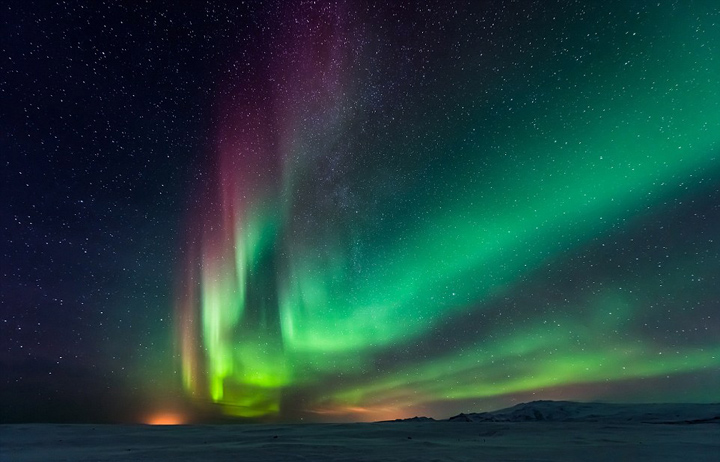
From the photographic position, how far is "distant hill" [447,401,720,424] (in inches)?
656

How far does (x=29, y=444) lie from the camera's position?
757cm

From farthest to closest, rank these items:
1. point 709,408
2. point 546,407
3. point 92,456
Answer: point 546,407
point 709,408
point 92,456

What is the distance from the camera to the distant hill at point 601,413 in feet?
54.6

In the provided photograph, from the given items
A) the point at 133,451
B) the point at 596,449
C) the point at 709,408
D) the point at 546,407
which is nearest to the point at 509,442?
the point at 596,449

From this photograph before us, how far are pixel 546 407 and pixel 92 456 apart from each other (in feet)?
96.0

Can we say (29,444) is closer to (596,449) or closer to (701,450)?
(596,449)

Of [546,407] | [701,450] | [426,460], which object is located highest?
[426,460]

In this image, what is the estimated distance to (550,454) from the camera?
18.6 feet

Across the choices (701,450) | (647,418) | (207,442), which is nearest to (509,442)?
(701,450)

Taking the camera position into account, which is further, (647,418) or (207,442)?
(647,418)

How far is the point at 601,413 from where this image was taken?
69.4ft

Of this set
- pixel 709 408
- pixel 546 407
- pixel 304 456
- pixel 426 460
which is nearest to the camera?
pixel 426 460

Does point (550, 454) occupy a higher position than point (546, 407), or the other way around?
point (550, 454)

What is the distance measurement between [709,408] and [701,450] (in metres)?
18.9
